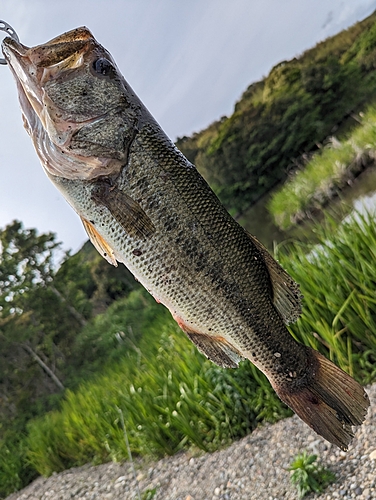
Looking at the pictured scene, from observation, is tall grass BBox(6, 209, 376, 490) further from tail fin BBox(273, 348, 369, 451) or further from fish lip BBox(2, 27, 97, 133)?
fish lip BBox(2, 27, 97, 133)

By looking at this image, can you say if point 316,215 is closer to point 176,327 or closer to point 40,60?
point 176,327

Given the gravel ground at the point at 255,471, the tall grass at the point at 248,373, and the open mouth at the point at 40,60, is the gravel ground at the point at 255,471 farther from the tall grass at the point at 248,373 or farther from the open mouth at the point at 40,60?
the open mouth at the point at 40,60

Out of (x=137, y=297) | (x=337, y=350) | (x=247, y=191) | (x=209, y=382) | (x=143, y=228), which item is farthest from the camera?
(x=247, y=191)

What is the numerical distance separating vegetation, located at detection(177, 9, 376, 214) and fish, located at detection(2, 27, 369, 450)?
757 inches

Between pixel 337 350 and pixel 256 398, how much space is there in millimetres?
923

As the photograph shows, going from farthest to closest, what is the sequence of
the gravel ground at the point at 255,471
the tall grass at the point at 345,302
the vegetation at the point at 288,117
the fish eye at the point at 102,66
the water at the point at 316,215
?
1. the vegetation at the point at 288,117
2. the water at the point at 316,215
3. the tall grass at the point at 345,302
4. the gravel ground at the point at 255,471
5. the fish eye at the point at 102,66

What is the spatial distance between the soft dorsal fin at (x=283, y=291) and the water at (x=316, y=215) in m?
2.71

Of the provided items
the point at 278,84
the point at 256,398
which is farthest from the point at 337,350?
the point at 278,84

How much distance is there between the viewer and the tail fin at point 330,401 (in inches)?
57.2

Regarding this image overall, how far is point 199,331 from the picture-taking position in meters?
1.54

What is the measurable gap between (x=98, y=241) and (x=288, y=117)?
21.9m

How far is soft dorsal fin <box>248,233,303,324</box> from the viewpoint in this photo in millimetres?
1569

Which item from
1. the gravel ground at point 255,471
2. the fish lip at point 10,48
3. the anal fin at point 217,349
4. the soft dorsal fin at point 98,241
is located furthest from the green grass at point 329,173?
the fish lip at point 10,48

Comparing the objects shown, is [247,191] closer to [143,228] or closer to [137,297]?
[137,297]
